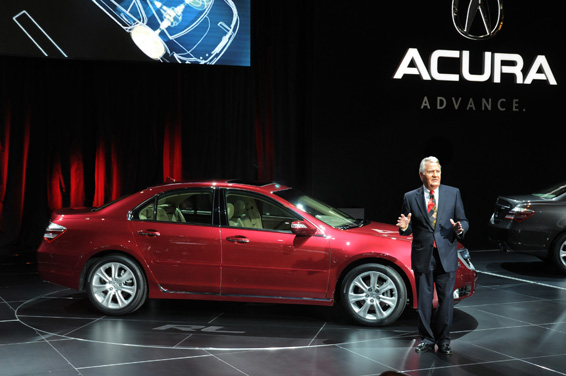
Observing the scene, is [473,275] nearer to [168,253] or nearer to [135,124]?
[168,253]

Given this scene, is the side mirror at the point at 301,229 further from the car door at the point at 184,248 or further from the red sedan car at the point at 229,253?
the car door at the point at 184,248

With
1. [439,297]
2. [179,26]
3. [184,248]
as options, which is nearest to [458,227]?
[439,297]

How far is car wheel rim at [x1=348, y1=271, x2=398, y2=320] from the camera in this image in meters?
7.54

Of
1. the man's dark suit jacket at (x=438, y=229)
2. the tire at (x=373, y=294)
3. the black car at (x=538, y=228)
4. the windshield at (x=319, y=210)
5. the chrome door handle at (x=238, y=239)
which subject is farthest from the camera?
the black car at (x=538, y=228)

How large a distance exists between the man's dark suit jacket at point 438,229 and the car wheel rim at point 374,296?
1.00m

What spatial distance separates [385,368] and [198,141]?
7.59m

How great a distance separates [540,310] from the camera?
8477 mm

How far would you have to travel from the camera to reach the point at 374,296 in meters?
7.58

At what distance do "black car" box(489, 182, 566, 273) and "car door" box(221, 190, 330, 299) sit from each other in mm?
4468

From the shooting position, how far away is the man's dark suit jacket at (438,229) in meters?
6.49

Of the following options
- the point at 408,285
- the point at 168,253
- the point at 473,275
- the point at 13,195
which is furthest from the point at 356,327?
the point at 13,195

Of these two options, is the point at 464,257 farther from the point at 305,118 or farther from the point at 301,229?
the point at 305,118

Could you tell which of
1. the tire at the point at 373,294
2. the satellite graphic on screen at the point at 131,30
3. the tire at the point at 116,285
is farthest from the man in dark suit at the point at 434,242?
the satellite graphic on screen at the point at 131,30

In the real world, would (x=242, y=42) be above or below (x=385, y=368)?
above
